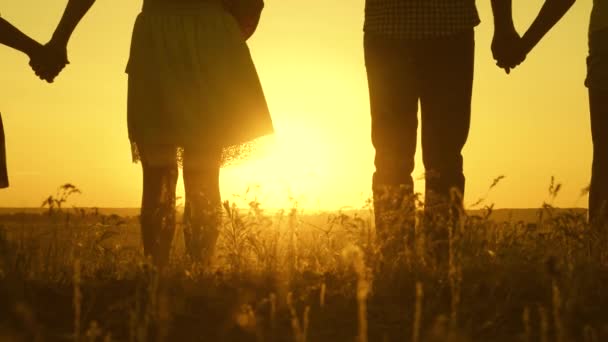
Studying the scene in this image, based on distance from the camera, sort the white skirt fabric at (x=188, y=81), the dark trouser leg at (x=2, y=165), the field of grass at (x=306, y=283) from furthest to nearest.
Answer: the white skirt fabric at (x=188, y=81) → the dark trouser leg at (x=2, y=165) → the field of grass at (x=306, y=283)

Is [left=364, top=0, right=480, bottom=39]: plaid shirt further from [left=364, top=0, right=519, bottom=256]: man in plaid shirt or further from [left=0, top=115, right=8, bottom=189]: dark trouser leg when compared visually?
[left=0, top=115, right=8, bottom=189]: dark trouser leg

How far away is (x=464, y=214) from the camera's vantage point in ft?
14.4

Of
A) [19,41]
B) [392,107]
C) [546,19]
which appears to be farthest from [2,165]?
[546,19]

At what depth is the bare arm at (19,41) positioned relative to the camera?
5.47 metres

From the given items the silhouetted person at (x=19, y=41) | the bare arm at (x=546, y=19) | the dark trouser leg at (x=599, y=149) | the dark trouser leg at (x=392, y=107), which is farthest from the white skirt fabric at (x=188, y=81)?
the dark trouser leg at (x=599, y=149)

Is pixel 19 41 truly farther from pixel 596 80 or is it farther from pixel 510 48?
pixel 596 80

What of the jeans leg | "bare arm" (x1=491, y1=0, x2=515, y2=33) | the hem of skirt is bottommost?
the hem of skirt

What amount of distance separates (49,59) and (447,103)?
7.57 ft

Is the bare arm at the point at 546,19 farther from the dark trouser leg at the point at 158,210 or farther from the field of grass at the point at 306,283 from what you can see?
the dark trouser leg at the point at 158,210

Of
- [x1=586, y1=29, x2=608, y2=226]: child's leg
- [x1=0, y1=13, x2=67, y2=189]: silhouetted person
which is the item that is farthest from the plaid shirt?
[x1=0, y1=13, x2=67, y2=189]: silhouetted person

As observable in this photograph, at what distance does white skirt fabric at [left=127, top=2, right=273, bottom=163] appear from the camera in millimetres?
4797

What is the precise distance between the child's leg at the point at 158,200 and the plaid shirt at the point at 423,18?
1.39 meters

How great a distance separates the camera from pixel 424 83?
5.20m

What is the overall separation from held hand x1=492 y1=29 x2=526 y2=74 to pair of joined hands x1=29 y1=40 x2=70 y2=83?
256cm
